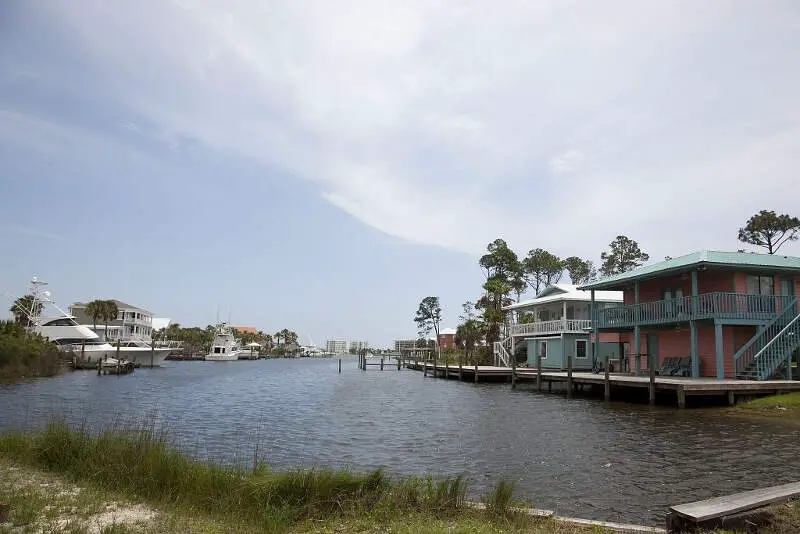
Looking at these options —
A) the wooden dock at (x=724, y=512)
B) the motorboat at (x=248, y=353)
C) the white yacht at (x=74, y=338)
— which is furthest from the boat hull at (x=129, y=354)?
the wooden dock at (x=724, y=512)

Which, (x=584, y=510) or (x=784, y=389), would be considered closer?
(x=584, y=510)

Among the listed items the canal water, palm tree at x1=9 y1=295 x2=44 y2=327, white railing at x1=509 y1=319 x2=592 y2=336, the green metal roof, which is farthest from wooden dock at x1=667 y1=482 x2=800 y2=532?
palm tree at x1=9 y1=295 x2=44 y2=327

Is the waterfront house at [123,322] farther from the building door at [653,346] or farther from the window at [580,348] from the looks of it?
the building door at [653,346]

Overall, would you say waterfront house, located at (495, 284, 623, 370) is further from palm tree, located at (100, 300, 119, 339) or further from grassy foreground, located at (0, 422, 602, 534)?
palm tree, located at (100, 300, 119, 339)

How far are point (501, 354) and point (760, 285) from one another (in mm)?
26182

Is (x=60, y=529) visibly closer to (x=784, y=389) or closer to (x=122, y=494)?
(x=122, y=494)

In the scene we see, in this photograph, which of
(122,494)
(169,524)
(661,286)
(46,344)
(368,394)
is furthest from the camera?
(46,344)

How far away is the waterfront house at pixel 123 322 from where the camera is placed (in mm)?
92375

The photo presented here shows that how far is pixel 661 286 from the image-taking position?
32.8 meters

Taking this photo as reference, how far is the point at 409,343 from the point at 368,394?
4348 inches

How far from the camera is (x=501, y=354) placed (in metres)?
51.9

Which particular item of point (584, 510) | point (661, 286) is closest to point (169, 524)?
point (584, 510)

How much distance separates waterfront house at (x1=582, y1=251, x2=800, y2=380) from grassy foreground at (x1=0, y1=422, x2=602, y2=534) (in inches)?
788

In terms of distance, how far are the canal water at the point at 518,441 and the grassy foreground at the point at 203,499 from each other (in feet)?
10.3
